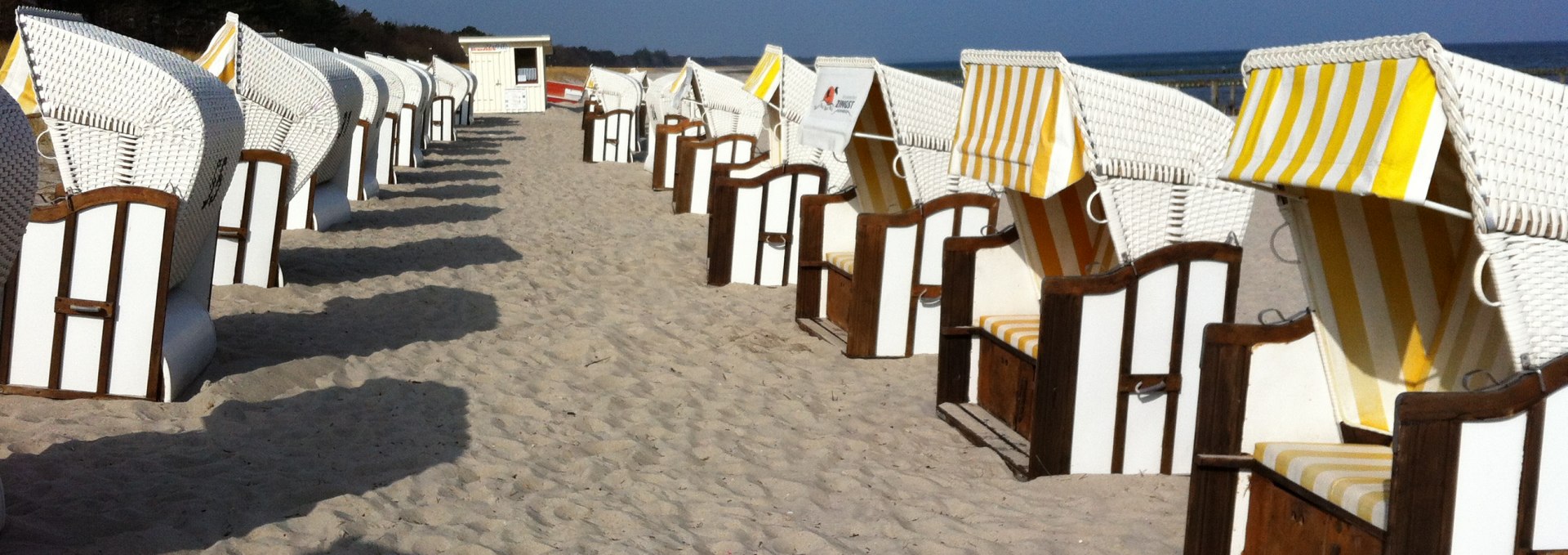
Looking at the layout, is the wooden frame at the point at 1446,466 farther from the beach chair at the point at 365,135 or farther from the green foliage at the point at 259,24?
the green foliage at the point at 259,24

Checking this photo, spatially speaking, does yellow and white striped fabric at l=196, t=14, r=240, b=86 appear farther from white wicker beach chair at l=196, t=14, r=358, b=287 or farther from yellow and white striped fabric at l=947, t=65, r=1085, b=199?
yellow and white striped fabric at l=947, t=65, r=1085, b=199

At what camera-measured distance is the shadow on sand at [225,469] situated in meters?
3.64

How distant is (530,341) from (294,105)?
3.00 m

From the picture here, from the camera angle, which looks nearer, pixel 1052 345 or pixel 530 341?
pixel 1052 345

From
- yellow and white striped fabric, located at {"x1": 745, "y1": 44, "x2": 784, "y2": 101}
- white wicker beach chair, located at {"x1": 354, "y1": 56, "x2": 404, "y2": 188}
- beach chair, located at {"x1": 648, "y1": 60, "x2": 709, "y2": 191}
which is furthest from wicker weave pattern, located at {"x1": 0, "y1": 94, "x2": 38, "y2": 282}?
white wicker beach chair, located at {"x1": 354, "y1": 56, "x2": 404, "y2": 188}

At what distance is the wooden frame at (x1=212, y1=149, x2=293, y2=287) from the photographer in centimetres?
770

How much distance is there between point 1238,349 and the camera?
3.68m

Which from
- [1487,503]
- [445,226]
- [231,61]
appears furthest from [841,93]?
[445,226]

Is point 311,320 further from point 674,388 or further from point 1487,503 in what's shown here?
point 1487,503

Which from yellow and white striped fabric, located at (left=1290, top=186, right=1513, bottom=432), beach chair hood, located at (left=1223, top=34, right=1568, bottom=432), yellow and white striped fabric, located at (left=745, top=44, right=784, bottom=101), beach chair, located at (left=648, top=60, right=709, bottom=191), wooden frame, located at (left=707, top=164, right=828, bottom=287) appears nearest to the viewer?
beach chair hood, located at (left=1223, top=34, right=1568, bottom=432)

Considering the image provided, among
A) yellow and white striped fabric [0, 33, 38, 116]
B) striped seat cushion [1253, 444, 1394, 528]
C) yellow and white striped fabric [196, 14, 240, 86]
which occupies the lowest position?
striped seat cushion [1253, 444, 1394, 528]

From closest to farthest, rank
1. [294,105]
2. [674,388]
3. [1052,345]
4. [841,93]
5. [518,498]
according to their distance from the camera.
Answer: [518,498] < [1052,345] < [674,388] < [841,93] < [294,105]

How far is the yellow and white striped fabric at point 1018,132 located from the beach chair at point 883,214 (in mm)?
901

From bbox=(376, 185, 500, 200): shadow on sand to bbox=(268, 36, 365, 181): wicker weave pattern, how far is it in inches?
130
